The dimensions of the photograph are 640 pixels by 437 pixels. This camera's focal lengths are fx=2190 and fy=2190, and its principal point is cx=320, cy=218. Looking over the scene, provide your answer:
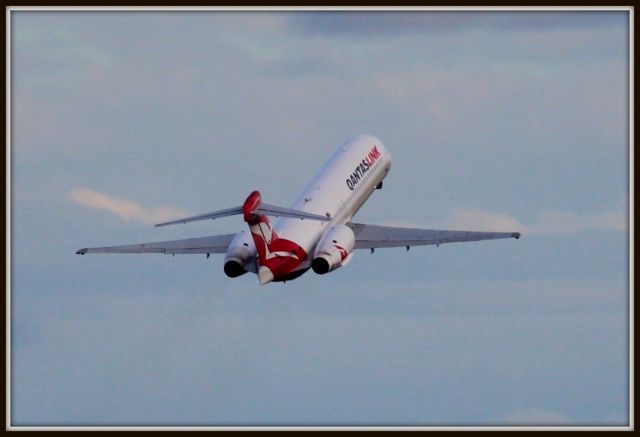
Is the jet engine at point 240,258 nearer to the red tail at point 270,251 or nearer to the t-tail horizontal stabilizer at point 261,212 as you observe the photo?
the red tail at point 270,251

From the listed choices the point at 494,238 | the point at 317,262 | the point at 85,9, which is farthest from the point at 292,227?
the point at 85,9

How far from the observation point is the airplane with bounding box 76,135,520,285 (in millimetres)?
109688

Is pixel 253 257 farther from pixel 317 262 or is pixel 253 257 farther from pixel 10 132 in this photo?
pixel 10 132

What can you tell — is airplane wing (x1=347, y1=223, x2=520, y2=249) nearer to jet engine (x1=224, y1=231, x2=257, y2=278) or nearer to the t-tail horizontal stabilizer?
jet engine (x1=224, y1=231, x2=257, y2=278)

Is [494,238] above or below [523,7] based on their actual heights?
below

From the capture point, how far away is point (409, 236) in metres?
117

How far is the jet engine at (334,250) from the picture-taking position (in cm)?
11250

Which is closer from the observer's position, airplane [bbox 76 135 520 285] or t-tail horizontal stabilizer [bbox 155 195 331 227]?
t-tail horizontal stabilizer [bbox 155 195 331 227]

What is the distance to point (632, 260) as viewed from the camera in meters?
103

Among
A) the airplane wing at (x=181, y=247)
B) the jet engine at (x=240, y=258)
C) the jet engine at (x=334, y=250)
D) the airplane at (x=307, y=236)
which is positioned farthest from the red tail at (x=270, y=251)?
the airplane wing at (x=181, y=247)

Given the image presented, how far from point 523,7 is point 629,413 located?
19548 millimetres

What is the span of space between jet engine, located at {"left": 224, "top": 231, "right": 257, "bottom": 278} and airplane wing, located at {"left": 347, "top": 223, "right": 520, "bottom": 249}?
778 centimetres

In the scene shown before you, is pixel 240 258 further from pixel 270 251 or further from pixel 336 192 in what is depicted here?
pixel 336 192

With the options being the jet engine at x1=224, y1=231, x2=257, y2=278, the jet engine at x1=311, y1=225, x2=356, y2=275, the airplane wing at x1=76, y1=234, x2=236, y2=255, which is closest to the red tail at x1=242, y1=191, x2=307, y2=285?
the jet engine at x1=224, y1=231, x2=257, y2=278
